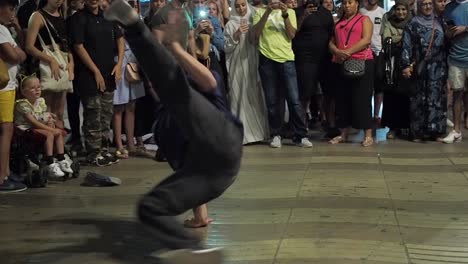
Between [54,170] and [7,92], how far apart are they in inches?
37.6

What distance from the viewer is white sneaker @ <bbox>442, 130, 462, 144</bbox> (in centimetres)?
872

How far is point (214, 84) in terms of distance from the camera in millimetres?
3867

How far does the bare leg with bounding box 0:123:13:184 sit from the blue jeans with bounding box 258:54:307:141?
343cm

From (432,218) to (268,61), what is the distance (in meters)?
3.79

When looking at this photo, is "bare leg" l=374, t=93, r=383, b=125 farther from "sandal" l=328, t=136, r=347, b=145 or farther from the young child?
the young child

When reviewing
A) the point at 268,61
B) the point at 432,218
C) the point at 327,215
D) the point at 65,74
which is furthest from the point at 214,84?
the point at 268,61

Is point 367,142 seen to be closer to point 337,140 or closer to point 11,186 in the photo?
point 337,140

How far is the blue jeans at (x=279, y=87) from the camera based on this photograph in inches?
335

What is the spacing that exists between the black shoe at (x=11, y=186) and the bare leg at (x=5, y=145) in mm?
54

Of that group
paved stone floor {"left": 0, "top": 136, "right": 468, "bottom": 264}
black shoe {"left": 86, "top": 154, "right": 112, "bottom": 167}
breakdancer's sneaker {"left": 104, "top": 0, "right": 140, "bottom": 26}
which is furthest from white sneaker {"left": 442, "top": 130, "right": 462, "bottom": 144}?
breakdancer's sneaker {"left": 104, "top": 0, "right": 140, "bottom": 26}

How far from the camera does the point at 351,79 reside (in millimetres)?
8539

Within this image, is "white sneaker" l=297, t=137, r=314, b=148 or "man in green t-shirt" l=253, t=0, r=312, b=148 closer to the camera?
"man in green t-shirt" l=253, t=0, r=312, b=148

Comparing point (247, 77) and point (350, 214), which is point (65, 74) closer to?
point (247, 77)

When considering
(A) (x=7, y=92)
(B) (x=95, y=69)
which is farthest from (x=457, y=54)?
(A) (x=7, y=92)
